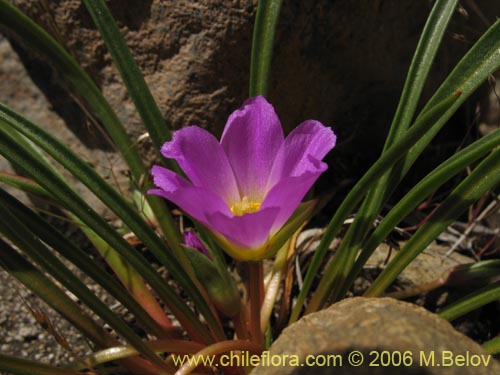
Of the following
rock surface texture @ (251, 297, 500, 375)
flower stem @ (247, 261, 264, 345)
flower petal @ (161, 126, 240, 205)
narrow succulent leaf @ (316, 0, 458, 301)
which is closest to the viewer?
rock surface texture @ (251, 297, 500, 375)

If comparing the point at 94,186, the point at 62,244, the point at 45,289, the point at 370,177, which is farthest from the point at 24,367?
the point at 370,177

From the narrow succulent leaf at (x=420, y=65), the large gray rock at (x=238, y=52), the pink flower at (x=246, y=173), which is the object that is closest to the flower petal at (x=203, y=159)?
the pink flower at (x=246, y=173)

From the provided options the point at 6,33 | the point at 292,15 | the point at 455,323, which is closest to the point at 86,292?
the point at 292,15

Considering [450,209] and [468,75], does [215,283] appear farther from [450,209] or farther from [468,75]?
[468,75]

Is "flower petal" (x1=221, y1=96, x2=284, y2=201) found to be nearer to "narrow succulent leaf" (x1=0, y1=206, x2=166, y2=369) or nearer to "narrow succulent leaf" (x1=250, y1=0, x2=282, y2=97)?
"narrow succulent leaf" (x1=250, y1=0, x2=282, y2=97)

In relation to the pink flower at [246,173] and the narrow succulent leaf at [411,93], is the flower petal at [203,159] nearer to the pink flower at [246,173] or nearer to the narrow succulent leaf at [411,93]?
the pink flower at [246,173]

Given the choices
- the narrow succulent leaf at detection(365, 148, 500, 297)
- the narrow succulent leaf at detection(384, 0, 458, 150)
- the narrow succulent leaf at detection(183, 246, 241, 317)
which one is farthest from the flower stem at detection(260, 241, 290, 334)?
the narrow succulent leaf at detection(384, 0, 458, 150)
